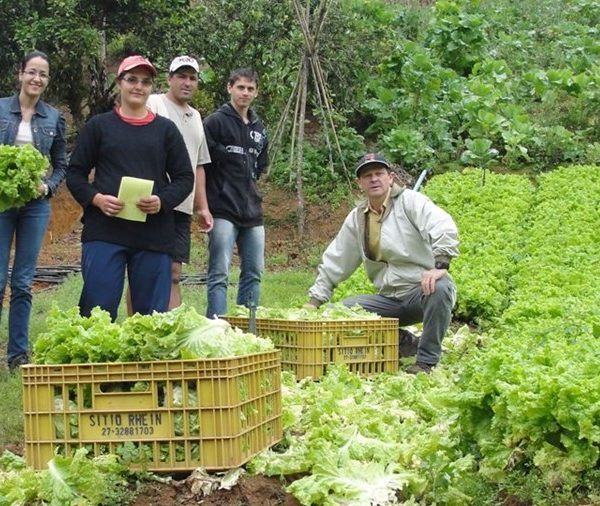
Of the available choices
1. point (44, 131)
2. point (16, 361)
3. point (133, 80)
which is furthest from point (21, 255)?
point (133, 80)

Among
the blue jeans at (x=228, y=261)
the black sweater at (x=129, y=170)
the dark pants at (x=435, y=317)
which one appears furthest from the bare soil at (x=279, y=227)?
the black sweater at (x=129, y=170)

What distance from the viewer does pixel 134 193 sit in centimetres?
760

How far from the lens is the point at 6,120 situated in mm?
8438

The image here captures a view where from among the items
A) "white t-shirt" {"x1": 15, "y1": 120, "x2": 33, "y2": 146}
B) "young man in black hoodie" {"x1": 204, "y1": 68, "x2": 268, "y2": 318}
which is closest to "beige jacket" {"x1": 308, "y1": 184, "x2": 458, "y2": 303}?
"young man in black hoodie" {"x1": 204, "y1": 68, "x2": 268, "y2": 318}

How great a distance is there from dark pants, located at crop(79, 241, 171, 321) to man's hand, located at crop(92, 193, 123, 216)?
21 cm

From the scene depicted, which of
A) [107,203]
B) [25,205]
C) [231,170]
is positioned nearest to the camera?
[107,203]

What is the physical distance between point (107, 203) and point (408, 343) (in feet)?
9.65

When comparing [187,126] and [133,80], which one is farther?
[187,126]

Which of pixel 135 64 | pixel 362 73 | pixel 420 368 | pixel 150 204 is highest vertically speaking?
pixel 362 73

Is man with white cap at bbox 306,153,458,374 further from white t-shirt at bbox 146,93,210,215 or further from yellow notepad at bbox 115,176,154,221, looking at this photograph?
yellow notepad at bbox 115,176,154,221

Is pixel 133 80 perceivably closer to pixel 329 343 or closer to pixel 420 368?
pixel 329 343

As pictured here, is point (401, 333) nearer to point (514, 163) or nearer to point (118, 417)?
point (118, 417)

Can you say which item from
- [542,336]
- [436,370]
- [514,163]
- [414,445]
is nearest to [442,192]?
[514,163]

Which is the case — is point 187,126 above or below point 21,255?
above
